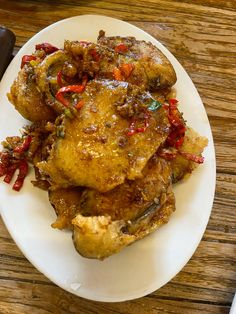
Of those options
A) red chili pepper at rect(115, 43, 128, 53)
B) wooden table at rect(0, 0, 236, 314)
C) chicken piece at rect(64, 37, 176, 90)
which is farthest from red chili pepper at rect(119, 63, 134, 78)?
wooden table at rect(0, 0, 236, 314)

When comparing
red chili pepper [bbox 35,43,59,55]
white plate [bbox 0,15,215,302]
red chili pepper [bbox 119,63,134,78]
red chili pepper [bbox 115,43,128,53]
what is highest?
red chili pepper [bbox 115,43,128,53]

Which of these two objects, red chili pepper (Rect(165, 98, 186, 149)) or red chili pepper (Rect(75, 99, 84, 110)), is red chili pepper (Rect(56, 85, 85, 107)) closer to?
red chili pepper (Rect(75, 99, 84, 110))

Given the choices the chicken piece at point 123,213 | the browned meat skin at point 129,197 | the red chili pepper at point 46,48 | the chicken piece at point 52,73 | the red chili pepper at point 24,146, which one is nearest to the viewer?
the chicken piece at point 123,213

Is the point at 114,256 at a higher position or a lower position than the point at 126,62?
lower

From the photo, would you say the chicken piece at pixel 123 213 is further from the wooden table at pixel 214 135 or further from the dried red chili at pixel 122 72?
the wooden table at pixel 214 135

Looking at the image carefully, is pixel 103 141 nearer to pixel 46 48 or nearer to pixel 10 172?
pixel 10 172

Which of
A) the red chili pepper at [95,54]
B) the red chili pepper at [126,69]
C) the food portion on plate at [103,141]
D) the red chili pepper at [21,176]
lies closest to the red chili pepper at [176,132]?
the food portion on plate at [103,141]

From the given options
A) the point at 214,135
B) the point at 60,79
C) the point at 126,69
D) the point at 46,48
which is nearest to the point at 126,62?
the point at 126,69
